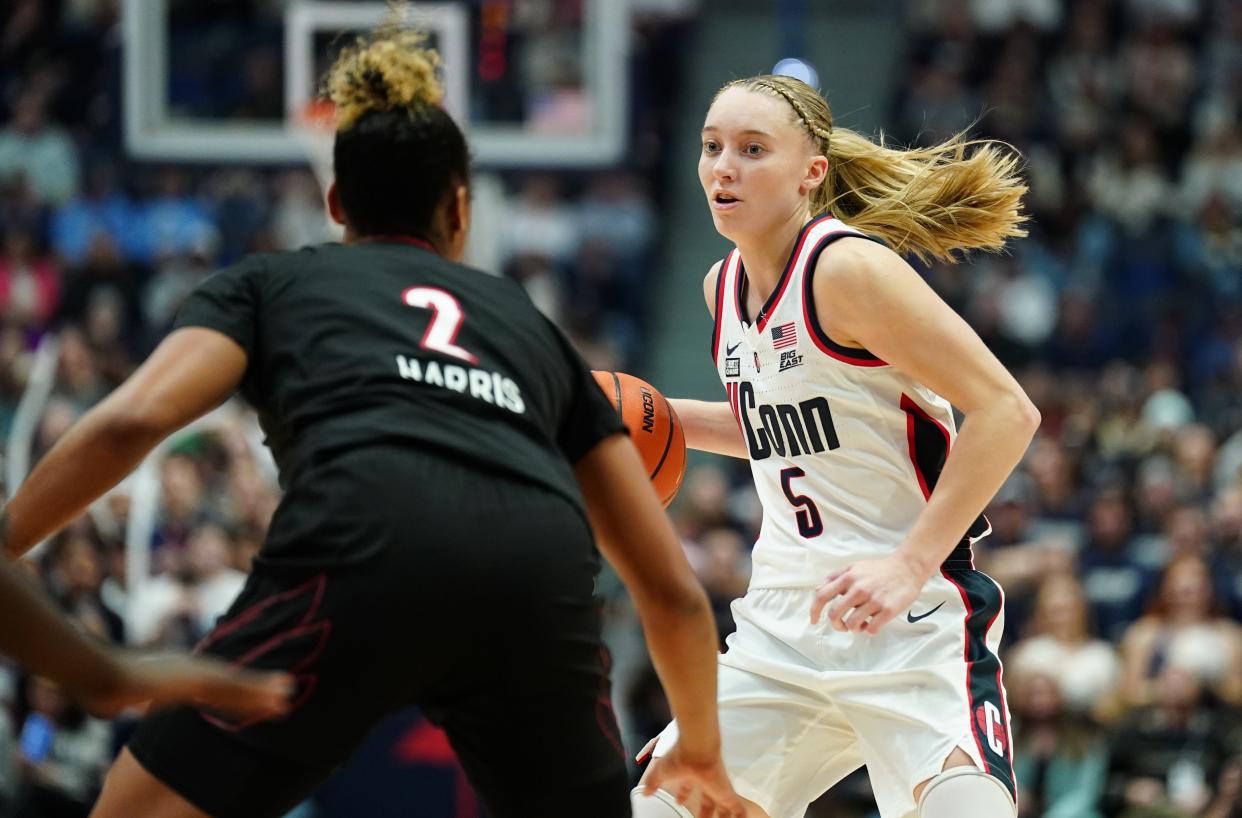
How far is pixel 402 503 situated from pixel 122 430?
1.43ft

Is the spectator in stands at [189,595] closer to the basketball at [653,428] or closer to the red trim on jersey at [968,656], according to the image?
the basketball at [653,428]

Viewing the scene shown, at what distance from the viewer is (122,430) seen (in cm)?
251

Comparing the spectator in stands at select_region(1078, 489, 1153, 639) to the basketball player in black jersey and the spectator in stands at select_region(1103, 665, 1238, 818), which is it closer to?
the spectator in stands at select_region(1103, 665, 1238, 818)

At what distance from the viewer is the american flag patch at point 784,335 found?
3738 mm

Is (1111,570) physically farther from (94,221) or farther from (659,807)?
(94,221)

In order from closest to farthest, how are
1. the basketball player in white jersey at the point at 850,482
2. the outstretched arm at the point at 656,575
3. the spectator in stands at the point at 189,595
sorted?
the outstretched arm at the point at 656,575
the basketball player in white jersey at the point at 850,482
the spectator in stands at the point at 189,595

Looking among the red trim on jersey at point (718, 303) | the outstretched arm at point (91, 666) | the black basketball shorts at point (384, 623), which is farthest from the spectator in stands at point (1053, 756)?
the outstretched arm at point (91, 666)

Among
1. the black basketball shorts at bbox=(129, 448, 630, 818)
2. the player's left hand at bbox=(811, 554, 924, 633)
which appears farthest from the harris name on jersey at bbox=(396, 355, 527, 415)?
the player's left hand at bbox=(811, 554, 924, 633)

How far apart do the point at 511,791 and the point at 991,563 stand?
21.8 ft

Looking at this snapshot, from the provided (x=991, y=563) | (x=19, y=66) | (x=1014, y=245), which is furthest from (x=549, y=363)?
(x=19, y=66)

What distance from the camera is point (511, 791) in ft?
8.93

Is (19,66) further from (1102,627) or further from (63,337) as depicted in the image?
(1102,627)

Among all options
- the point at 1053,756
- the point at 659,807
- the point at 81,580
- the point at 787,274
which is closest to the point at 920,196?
the point at 787,274

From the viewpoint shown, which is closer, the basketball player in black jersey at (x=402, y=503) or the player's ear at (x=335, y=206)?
the basketball player in black jersey at (x=402, y=503)
